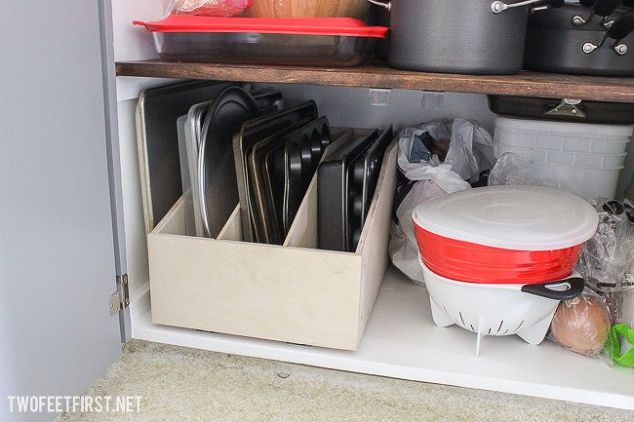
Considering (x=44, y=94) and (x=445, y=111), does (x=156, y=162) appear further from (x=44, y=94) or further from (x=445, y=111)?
(x=445, y=111)

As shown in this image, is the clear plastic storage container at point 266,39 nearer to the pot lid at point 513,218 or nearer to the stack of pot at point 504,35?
the stack of pot at point 504,35

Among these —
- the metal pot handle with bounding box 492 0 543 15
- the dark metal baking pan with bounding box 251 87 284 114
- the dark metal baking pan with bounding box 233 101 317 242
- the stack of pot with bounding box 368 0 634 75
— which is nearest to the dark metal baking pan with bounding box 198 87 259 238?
the dark metal baking pan with bounding box 233 101 317 242

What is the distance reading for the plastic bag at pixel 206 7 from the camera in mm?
901

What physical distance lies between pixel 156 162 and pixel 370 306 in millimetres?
438

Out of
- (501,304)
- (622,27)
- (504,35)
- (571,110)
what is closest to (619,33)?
(622,27)

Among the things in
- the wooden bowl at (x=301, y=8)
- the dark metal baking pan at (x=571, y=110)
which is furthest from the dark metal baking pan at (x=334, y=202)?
the dark metal baking pan at (x=571, y=110)

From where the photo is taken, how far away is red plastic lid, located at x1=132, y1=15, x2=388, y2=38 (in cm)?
81

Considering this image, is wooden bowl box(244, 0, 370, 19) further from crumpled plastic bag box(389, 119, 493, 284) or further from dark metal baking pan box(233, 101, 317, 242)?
crumpled plastic bag box(389, 119, 493, 284)

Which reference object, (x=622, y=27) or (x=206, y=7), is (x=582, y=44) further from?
(x=206, y=7)

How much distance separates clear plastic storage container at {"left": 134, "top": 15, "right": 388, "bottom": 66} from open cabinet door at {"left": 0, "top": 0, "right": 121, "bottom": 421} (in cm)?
14

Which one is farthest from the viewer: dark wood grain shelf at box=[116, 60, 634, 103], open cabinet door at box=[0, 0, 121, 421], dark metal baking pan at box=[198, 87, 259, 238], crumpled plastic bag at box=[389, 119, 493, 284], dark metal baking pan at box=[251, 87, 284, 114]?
dark metal baking pan at box=[251, 87, 284, 114]

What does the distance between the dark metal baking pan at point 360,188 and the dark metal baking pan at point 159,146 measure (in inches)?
12.5

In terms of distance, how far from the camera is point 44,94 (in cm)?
64

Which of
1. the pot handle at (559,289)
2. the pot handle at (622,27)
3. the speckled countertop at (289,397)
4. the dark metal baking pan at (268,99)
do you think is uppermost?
the pot handle at (622,27)
